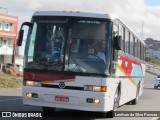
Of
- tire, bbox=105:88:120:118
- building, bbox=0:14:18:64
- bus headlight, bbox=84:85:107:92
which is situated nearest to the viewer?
bus headlight, bbox=84:85:107:92

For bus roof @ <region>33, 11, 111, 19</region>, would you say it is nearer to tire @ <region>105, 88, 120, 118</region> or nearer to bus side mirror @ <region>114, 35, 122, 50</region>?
bus side mirror @ <region>114, 35, 122, 50</region>

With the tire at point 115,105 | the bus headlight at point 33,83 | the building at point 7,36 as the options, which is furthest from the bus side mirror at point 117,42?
the building at point 7,36

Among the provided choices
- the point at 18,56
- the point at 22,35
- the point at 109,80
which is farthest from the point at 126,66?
the point at 18,56

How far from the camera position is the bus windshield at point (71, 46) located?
1177 centimetres

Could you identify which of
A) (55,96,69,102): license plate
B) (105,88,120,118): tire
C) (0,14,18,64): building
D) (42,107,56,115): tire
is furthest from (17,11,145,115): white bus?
(0,14,18,64): building

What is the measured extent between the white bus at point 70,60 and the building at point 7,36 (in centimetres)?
6304

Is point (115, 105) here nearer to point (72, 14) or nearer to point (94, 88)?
point (94, 88)

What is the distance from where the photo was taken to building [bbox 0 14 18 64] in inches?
2988

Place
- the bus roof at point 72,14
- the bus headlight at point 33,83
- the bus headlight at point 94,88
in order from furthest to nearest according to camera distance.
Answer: the bus roof at point 72,14, the bus headlight at point 33,83, the bus headlight at point 94,88

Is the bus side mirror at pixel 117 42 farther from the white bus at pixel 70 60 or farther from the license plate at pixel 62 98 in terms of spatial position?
the license plate at pixel 62 98

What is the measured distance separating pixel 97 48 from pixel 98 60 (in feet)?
1.11

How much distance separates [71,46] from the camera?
1187 cm

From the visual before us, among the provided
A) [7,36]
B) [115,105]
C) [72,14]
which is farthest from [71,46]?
[7,36]

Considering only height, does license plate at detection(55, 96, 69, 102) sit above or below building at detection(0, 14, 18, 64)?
below
